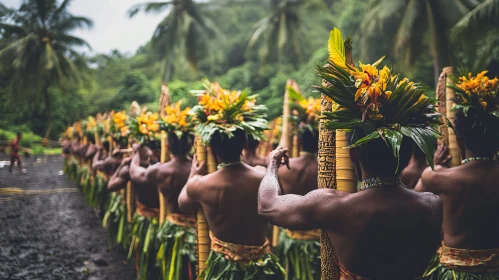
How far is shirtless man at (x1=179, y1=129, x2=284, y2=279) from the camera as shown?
10.2 ft

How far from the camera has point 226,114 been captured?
3387 millimetres

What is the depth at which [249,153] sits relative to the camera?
19.9ft

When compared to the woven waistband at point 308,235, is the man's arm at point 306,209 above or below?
above

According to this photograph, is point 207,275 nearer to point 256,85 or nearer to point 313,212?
point 313,212

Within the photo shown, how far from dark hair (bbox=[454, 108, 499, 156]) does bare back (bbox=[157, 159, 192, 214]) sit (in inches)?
106

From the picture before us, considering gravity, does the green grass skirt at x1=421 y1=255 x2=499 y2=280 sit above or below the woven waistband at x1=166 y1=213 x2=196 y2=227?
below

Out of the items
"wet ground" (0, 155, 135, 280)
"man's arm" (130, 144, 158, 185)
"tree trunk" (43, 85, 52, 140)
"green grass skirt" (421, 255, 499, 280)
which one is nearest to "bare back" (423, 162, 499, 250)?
"green grass skirt" (421, 255, 499, 280)

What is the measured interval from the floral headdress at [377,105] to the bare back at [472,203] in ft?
3.57

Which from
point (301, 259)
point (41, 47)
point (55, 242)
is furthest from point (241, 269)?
point (41, 47)

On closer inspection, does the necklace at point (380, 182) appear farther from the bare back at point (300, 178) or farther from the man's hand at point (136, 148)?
the man's hand at point (136, 148)

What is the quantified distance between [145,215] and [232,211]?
8.59 ft

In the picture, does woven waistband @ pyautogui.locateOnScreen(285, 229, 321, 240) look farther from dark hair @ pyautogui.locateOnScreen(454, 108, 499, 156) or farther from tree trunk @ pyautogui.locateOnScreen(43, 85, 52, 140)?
tree trunk @ pyautogui.locateOnScreen(43, 85, 52, 140)

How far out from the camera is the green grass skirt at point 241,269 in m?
3.20

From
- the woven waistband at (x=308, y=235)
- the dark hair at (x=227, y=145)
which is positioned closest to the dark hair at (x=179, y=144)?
the dark hair at (x=227, y=145)
